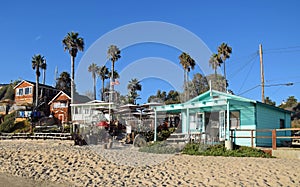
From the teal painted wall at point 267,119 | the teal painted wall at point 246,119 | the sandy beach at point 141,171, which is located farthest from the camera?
the teal painted wall at point 267,119

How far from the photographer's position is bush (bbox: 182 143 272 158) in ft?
43.2

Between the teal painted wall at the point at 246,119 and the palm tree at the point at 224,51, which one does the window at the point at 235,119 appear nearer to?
the teal painted wall at the point at 246,119

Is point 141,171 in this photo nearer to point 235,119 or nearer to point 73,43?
point 235,119

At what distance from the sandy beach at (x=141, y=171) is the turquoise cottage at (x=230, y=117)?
4.02 meters

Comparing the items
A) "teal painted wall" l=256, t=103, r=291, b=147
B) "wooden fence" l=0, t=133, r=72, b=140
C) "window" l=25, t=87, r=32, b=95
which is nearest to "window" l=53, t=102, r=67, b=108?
"window" l=25, t=87, r=32, b=95

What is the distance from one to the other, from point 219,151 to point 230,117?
12.2ft

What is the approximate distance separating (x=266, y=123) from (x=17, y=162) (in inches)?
509

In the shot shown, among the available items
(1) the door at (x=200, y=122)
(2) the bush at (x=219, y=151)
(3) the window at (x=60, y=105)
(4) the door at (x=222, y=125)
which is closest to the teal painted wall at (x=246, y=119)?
(4) the door at (x=222, y=125)

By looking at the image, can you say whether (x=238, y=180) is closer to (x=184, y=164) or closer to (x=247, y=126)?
(x=184, y=164)

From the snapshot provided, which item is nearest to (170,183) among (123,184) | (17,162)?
(123,184)

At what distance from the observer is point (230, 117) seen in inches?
668

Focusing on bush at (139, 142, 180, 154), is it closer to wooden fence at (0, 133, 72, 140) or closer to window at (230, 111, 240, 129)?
window at (230, 111, 240, 129)

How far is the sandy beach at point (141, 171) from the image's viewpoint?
29.3 ft

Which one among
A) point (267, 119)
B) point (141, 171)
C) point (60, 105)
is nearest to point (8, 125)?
point (60, 105)
